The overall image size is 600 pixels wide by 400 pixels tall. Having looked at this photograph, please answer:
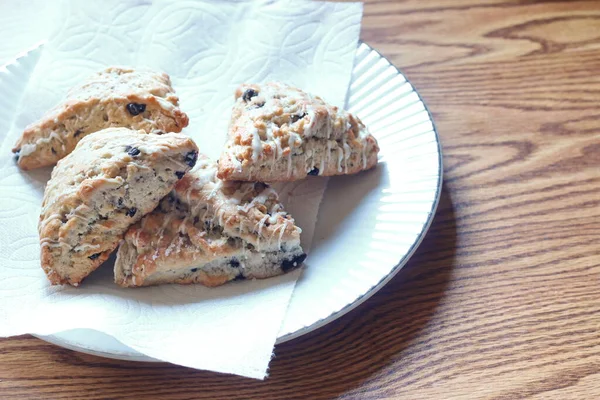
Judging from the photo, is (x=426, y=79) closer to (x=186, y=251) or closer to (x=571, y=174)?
(x=571, y=174)

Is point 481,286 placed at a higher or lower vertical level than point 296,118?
lower

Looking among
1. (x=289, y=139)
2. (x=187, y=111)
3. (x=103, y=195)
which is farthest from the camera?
(x=187, y=111)

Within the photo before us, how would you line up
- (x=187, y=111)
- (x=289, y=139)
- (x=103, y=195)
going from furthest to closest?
(x=187, y=111), (x=289, y=139), (x=103, y=195)

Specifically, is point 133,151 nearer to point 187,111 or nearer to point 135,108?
point 135,108

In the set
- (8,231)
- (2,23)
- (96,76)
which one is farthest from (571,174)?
(2,23)

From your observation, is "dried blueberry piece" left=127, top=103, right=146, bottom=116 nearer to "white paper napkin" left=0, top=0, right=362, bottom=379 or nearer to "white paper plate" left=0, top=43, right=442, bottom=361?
"white paper napkin" left=0, top=0, right=362, bottom=379

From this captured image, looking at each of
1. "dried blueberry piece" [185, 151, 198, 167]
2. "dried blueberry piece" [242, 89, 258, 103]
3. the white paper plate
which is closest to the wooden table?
the white paper plate

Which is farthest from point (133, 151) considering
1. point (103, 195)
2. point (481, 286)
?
point (481, 286)
